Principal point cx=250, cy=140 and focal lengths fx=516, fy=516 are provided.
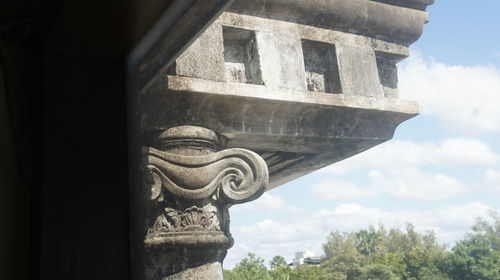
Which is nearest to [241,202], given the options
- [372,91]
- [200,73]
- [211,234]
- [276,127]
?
[211,234]

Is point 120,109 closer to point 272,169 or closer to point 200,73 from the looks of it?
point 200,73

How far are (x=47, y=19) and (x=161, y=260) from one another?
40.2 inches

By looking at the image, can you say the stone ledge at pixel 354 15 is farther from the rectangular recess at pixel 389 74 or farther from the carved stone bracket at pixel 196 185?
the carved stone bracket at pixel 196 185

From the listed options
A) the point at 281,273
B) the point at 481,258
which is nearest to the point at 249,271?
the point at 281,273

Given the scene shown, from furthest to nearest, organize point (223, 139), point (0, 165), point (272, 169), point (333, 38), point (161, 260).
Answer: point (272, 169) < point (333, 38) < point (223, 139) < point (161, 260) < point (0, 165)

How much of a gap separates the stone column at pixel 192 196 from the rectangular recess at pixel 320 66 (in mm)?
458

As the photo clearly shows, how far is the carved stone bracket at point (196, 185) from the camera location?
1.53 m

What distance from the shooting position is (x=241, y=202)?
66.3 inches

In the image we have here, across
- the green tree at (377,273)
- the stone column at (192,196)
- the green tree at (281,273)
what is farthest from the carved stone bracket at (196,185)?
the green tree at (377,273)

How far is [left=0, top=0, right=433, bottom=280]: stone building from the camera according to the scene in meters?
0.55

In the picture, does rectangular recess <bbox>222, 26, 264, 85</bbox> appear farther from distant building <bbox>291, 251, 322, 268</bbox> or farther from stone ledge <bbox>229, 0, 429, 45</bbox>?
distant building <bbox>291, 251, 322, 268</bbox>

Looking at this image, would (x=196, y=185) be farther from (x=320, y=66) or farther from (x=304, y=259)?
(x=304, y=259)

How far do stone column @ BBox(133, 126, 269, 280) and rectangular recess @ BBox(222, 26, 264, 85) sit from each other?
0.27 meters

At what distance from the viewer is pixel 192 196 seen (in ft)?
5.15
